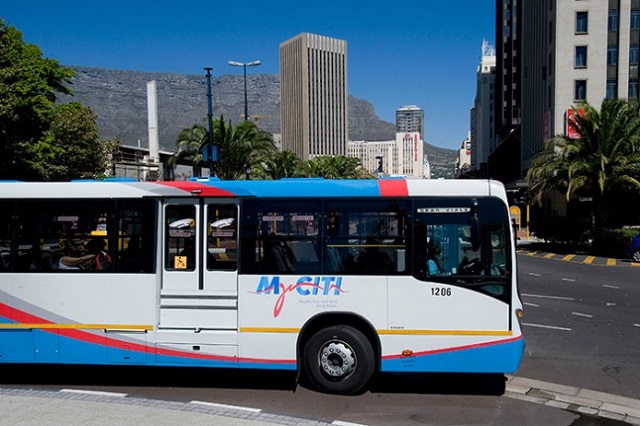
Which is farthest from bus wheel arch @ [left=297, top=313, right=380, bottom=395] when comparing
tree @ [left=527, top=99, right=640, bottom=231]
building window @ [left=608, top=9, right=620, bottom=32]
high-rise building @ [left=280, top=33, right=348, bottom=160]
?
high-rise building @ [left=280, top=33, right=348, bottom=160]

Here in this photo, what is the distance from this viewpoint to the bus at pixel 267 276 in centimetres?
772

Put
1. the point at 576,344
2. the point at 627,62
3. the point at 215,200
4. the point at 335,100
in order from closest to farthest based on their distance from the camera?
the point at 215,200 < the point at 576,344 < the point at 627,62 < the point at 335,100

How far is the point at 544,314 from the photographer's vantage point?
13609mm

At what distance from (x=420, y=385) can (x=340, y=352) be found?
1369 millimetres

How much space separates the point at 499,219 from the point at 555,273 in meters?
15.3

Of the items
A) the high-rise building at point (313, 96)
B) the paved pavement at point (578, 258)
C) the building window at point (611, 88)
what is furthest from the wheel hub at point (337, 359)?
the high-rise building at point (313, 96)

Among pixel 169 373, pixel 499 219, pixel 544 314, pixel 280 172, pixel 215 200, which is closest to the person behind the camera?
pixel 499 219

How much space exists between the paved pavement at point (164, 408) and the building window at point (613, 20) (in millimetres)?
46685

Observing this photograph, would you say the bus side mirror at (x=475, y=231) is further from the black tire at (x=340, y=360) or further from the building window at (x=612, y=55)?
the building window at (x=612, y=55)

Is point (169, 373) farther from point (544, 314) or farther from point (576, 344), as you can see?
point (544, 314)

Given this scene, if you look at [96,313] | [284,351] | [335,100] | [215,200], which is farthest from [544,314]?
[335,100]

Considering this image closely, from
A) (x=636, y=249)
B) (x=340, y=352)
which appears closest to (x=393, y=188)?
(x=340, y=352)

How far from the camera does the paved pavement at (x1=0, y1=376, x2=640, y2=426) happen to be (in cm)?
654

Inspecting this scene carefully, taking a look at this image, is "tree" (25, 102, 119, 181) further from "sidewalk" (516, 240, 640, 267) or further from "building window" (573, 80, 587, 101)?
"building window" (573, 80, 587, 101)
